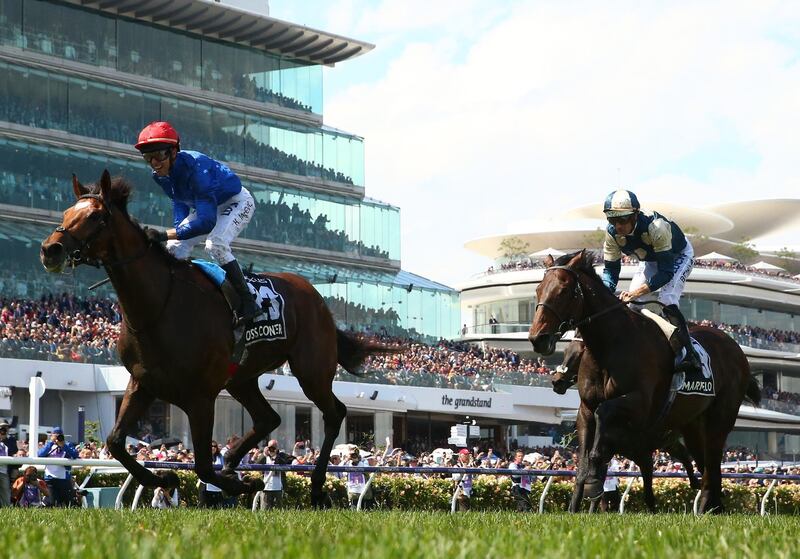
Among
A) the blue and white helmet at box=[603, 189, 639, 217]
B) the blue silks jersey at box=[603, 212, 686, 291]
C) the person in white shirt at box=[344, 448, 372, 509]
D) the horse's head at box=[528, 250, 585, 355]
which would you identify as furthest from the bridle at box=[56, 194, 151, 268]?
the person in white shirt at box=[344, 448, 372, 509]

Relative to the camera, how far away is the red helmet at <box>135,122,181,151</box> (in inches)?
334

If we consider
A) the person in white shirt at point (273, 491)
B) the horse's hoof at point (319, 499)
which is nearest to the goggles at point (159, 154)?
the horse's hoof at point (319, 499)

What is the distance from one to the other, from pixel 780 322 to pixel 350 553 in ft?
243

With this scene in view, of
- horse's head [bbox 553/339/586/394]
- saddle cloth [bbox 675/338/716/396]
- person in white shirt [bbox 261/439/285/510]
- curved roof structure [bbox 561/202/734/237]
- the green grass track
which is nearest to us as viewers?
the green grass track

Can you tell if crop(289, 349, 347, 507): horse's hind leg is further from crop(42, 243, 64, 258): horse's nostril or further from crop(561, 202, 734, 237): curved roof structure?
crop(561, 202, 734, 237): curved roof structure

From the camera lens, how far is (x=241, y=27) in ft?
178

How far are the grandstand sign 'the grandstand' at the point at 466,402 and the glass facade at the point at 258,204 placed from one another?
10.2 m

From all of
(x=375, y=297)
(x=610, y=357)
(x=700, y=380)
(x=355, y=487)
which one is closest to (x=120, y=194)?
(x=610, y=357)

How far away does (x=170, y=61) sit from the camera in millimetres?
51812

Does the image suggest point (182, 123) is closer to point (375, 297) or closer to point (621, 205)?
point (375, 297)

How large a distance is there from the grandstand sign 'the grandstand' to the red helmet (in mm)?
34404

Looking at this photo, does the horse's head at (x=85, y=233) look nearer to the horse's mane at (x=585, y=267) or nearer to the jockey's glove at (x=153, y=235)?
the jockey's glove at (x=153, y=235)

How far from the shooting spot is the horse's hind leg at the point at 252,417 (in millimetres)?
9352

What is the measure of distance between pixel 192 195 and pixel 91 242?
3.28ft
